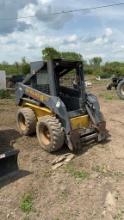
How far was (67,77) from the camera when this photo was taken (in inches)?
360

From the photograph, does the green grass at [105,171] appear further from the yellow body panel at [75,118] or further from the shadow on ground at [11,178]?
the shadow on ground at [11,178]

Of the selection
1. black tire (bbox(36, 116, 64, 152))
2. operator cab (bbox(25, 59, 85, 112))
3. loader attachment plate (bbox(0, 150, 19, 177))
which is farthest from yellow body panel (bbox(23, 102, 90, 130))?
loader attachment plate (bbox(0, 150, 19, 177))

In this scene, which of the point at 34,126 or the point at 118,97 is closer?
the point at 34,126

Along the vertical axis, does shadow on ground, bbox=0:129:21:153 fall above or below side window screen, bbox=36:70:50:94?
below

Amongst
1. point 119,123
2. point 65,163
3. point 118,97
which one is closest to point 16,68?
point 118,97

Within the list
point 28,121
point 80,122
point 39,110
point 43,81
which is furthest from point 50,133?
point 43,81

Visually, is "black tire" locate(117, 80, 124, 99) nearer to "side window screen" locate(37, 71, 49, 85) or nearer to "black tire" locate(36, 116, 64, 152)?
"side window screen" locate(37, 71, 49, 85)

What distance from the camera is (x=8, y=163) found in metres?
6.43

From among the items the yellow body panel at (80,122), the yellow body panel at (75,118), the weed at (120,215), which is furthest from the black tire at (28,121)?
the weed at (120,215)

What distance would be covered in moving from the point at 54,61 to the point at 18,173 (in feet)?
9.31

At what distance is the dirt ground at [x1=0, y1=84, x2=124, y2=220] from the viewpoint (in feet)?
18.0

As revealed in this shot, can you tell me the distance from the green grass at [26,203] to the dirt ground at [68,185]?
0.11 feet

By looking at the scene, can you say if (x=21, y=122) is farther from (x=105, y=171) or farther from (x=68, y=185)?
(x=68, y=185)

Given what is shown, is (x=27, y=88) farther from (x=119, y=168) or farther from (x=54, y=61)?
(x=119, y=168)
